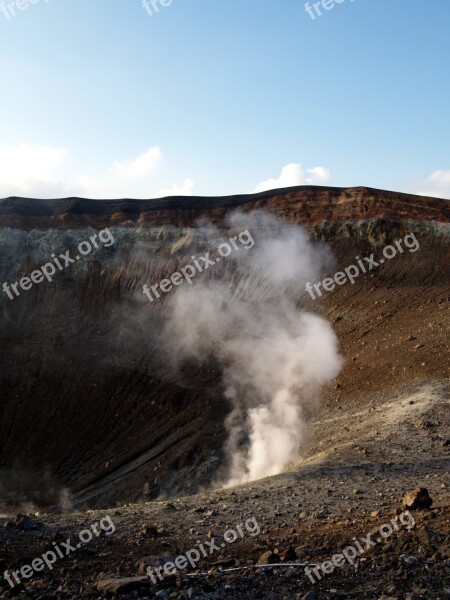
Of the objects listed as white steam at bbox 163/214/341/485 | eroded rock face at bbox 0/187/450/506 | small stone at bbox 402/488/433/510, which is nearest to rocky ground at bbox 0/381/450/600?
small stone at bbox 402/488/433/510

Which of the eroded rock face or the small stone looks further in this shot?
the eroded rock face

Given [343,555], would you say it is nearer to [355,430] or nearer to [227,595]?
[227,595]

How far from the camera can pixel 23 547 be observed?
8922 millimetres

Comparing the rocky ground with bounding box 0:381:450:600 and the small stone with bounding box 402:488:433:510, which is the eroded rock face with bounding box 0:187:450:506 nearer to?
the rocky ground with bounding box 0:381:450:600

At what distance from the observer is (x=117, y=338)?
1256 inches

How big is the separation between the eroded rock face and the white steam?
1138mm

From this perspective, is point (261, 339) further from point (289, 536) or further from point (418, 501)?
point (289, 536)

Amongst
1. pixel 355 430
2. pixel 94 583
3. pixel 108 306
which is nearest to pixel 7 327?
pixel 108 306

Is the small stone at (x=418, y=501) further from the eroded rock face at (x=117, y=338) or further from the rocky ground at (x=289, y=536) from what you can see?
the eroded rock face at (x=117, y=338)

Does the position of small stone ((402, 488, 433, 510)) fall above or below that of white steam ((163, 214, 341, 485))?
below

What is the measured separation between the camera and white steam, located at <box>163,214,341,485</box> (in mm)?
20312

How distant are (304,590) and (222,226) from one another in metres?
32.0

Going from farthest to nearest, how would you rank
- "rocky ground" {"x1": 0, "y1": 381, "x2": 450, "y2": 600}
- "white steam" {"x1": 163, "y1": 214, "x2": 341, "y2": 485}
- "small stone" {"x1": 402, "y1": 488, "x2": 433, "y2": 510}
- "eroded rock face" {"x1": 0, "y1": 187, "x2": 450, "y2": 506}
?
→ "eroded rock face" {"x1": 0, "y1": 187, "x2": 450, "y2": 506}
"white steam" {"x1": 163, "y1": 214, "x2": 341, "y2": 485}
"small stone" {"x1": 402, "y1": 488, "x2": 433, "y2": 510}
"rocky ground" {"x1": 0, "y1": 381, "x2": 450, "y2": 600}

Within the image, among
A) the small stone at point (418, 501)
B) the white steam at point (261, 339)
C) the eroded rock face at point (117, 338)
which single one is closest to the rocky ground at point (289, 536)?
the small stone at point (418, 501)
